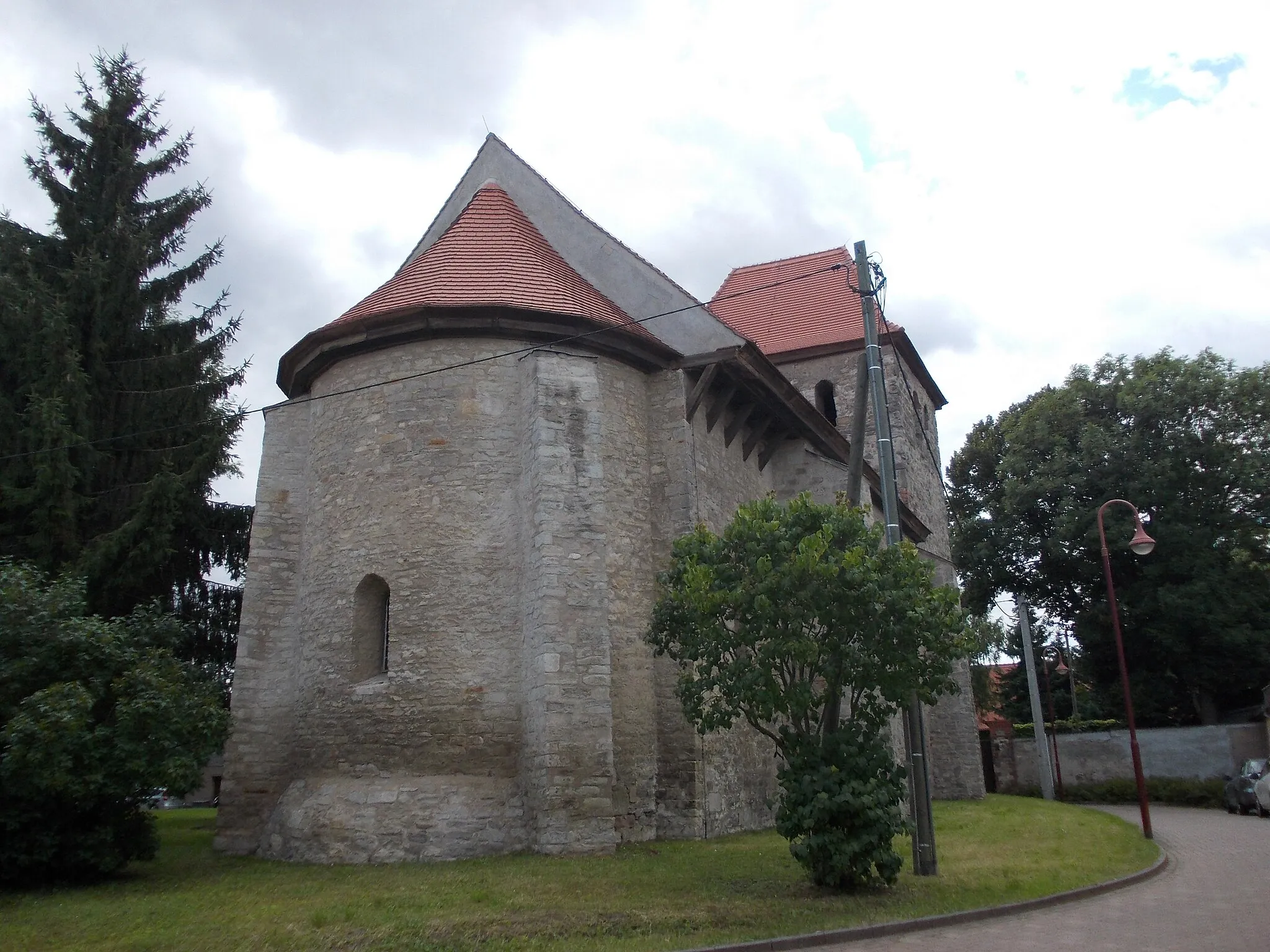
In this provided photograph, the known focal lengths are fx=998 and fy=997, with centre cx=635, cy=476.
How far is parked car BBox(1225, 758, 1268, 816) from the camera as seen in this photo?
70.2 ft

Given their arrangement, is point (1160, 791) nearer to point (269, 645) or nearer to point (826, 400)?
point (826, 400)

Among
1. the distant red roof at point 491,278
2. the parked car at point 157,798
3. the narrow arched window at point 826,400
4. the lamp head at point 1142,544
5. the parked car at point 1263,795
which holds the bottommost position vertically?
the parked car at point 1263,795

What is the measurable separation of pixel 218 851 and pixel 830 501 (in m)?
11.7

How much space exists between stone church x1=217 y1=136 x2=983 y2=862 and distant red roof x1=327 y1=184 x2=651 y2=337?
0.05 metres

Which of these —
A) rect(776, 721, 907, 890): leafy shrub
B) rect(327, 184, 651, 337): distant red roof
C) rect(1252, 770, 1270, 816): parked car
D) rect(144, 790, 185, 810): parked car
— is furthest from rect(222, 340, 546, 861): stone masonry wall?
rect(1252, 770, 1270, 816): parked car

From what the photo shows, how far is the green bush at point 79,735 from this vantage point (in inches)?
384

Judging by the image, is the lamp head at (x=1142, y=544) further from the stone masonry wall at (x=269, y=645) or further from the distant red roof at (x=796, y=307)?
the stone masonry wall at (x=269, y=645)

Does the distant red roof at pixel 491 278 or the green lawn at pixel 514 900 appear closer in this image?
the green lawn at pixel 514 900

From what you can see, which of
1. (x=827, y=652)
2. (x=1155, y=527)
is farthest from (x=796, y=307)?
(x=827, y=652)

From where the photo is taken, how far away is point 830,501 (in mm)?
18859

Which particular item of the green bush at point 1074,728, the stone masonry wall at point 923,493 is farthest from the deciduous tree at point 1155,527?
the stone masonry wall at point 923,493

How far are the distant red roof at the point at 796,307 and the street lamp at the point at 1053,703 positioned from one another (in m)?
13.2

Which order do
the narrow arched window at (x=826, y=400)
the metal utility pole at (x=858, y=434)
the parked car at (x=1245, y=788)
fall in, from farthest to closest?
1. the narrow arched window at (x=826, y=400)
2. the parked car at (x=1245, y=788)
3. the metal utility pole at (x=858, y=434)

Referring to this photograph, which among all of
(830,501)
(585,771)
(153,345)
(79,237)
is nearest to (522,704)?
A: (585,771)
